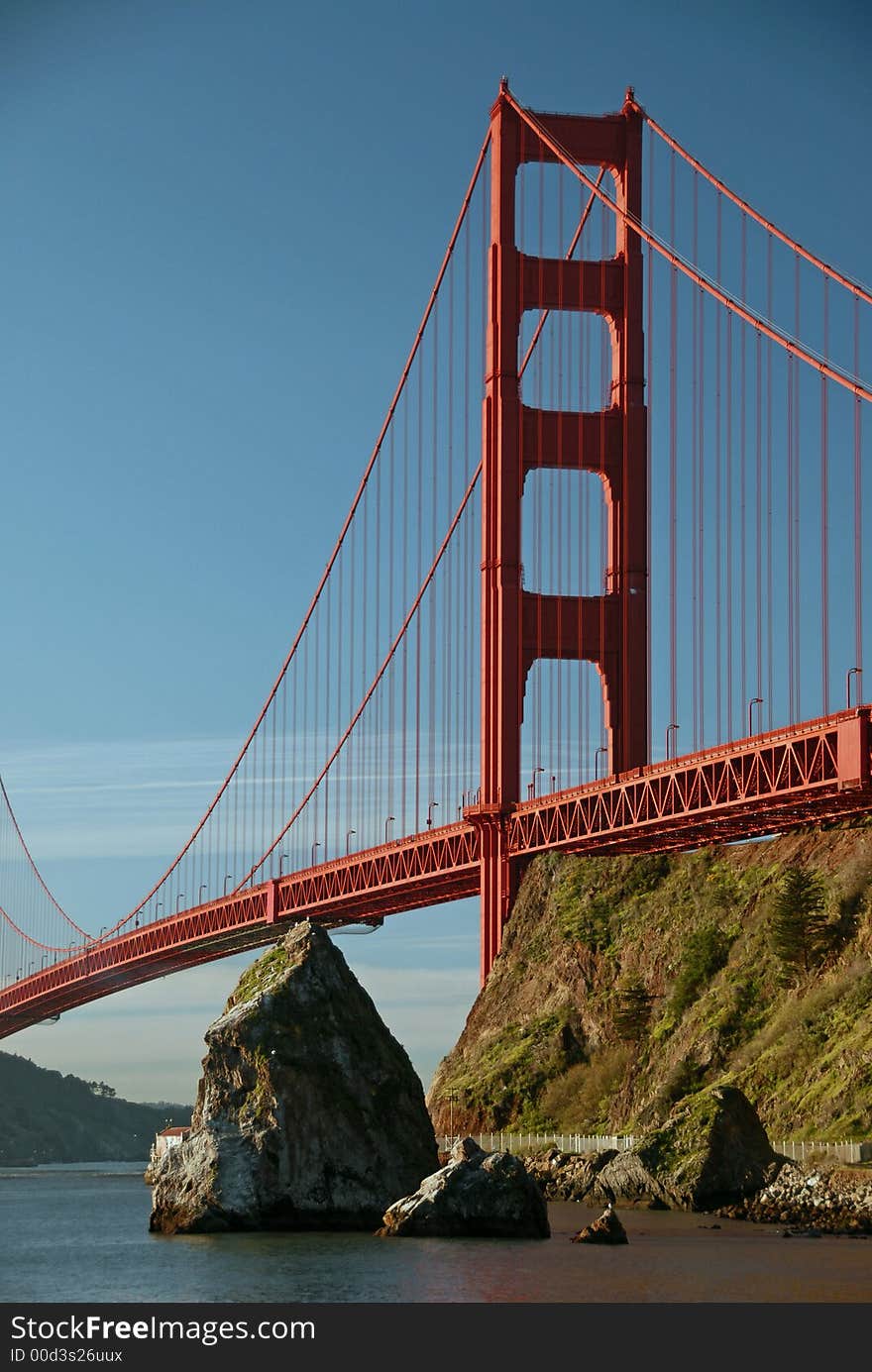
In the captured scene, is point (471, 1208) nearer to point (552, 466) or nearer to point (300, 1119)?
point (300, 1119)

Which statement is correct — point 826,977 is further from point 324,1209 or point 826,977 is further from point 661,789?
point 324,1209

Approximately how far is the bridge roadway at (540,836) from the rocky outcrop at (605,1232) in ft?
80.8

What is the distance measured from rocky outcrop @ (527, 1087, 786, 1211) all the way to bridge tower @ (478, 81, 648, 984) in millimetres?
30658

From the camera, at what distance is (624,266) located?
88.2m

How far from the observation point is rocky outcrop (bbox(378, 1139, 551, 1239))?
41969 mm

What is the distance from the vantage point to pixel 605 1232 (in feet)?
135

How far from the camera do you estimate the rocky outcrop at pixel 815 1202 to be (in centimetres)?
4609

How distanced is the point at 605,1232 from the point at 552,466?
49.4m

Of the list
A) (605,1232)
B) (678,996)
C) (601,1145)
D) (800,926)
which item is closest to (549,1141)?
(601,1145)

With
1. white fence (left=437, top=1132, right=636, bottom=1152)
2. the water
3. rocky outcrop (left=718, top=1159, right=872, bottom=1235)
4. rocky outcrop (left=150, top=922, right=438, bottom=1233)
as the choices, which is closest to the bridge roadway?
white fence (left=437, top=1132, right=636, bottom=1152)

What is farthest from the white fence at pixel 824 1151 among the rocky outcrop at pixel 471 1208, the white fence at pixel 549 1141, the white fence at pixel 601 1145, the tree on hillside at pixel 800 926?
the rocky outcrop at pixel 471 1208

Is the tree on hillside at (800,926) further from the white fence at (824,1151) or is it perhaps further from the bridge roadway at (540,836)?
the white fence at (824,1151)
